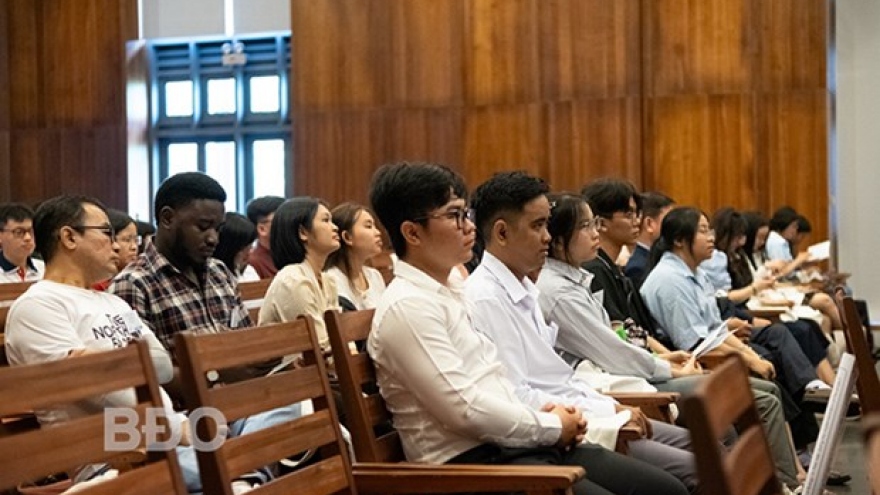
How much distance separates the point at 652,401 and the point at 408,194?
117cm

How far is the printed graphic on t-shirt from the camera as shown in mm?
3139

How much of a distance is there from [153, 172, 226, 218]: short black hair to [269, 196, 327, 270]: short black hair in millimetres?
1111

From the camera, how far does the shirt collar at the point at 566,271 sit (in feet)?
13.1

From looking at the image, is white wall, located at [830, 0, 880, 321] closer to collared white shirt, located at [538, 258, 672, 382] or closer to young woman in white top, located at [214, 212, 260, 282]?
young woman in white top, located at [214, 212, 260, 282]

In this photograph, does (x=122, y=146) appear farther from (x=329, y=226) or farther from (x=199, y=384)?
(x=199, y=384)

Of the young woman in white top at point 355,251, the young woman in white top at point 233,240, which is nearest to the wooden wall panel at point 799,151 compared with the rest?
the young woman in white top at point 233,240

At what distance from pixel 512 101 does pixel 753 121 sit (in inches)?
79.9

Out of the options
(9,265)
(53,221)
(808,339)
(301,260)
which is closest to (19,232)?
(9,265)

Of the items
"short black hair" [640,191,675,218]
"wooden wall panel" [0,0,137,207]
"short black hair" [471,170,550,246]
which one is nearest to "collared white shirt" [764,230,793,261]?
"short black hair" [640,191,675,218]

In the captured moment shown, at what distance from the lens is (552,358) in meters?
3.35

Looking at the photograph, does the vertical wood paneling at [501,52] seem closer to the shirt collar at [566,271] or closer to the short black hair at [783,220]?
the short black hair at [783,220]

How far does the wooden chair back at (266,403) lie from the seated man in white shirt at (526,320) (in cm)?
74

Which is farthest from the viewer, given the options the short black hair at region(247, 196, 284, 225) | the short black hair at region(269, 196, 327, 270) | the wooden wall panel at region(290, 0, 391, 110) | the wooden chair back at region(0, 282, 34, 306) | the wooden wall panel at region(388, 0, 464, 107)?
the wooden wall panel at region(290, 0, 391, 110)

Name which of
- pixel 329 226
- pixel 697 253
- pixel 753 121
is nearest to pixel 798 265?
pixel 753 121
